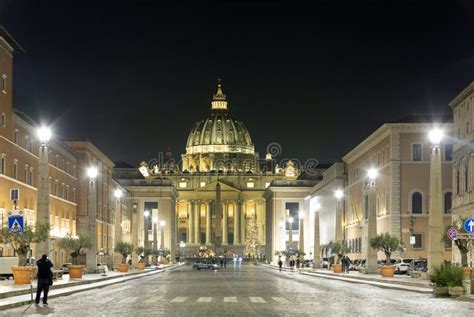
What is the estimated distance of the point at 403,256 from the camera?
97.2 meters

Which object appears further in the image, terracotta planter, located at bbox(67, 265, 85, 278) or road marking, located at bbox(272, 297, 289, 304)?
terracotta planter, located at bbox(67, 265, 85, 278)

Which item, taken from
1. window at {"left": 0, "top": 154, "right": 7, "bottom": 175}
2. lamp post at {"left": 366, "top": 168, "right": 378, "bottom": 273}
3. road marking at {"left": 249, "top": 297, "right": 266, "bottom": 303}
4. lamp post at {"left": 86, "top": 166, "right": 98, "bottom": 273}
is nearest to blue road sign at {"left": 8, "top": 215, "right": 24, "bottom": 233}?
road marking at {"left": 249, "top": 297, "right": 266, "bottom": 303}

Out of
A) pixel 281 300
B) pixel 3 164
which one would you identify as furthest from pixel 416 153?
pixel 281 300

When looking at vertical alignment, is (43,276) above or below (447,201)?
below

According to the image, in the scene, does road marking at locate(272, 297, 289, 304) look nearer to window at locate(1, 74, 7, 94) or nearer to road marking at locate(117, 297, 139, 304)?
road marking at locate(117, 297, 139, 304)

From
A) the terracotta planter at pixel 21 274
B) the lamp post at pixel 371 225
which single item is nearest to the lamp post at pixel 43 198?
the terracotta planter at pixel 21 274

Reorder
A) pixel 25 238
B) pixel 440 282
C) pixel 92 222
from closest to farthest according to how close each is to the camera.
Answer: pixel 440 282, pixel 25 238, pixel 92 222

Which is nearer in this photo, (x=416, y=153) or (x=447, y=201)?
(x=447, y=201)

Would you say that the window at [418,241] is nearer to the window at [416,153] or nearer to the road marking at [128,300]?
the window at [416,153]

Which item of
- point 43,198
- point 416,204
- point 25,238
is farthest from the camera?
point 416,204

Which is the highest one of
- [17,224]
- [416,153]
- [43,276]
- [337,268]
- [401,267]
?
[416,153]

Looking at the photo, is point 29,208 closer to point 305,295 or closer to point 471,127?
point 471,127

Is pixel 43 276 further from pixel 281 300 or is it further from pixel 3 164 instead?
pixel 3 164

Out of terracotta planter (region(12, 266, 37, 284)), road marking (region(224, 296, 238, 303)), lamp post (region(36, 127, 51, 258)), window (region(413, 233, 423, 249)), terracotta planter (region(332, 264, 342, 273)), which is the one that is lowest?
terracotta planter (region(332, 264, 342, 273))
